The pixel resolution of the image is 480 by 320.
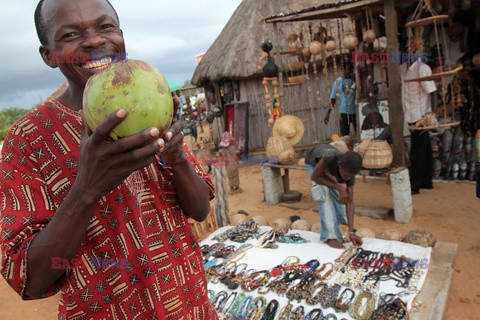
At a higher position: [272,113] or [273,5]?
[273,5]

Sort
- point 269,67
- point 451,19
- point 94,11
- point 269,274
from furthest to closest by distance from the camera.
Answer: point 269,67
point 451,19
point 269,274
point 94,11

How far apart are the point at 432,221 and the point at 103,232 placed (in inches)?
200

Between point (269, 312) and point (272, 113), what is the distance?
5.04 m

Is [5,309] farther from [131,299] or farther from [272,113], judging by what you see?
[272,113]

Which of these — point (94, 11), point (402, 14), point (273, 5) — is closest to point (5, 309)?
point (94, 11)

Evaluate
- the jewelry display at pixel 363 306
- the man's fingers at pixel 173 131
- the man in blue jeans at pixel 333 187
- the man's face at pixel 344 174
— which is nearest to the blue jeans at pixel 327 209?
the man in blue jeans at pixel 333 187

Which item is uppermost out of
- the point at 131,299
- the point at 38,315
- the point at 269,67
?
the point at 269,67

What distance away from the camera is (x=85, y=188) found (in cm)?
82

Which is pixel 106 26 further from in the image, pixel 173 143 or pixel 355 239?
pixel 355 239

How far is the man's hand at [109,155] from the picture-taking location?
0.75 m

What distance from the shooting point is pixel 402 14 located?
256 inches

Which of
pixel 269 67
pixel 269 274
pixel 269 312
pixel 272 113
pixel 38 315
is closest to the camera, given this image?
pixel 269 312

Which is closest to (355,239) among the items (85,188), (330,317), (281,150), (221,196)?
(330,317)

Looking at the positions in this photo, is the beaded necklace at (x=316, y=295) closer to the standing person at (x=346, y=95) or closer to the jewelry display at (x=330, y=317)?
the jewelry display at (x=330, y=317)
